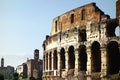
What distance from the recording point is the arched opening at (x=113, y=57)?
20031mm

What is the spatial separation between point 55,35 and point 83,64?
5114mm

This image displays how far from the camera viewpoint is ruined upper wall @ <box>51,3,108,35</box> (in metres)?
22.0

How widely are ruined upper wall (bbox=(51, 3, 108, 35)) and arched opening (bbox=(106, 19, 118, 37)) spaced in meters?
0.95

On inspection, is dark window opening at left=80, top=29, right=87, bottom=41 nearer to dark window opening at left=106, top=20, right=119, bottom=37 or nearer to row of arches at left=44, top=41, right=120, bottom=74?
row of arches at left=44, top=41, right=120, bottom=74

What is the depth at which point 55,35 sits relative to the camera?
1064 inches

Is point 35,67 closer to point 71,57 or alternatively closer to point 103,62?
point 71,57

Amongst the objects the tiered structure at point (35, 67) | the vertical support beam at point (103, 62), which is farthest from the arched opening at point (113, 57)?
the tiered structure at point (35, 67)

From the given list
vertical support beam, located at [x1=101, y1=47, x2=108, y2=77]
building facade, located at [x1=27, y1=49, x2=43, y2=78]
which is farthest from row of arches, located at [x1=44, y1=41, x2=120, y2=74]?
building facade, located at [x1=27, y1=49, x2=43, y2=78]

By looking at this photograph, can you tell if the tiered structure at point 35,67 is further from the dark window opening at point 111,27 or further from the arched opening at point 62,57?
the dark window opening at point 111,27

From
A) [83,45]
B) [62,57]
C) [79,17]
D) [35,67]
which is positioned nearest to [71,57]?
[62,57]

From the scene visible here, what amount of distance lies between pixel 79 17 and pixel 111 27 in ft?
13.7

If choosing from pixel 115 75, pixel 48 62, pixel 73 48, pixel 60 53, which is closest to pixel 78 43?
pixel 73 48

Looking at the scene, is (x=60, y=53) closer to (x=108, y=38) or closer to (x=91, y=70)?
(x=91, y=70)

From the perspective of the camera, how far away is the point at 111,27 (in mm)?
20516
